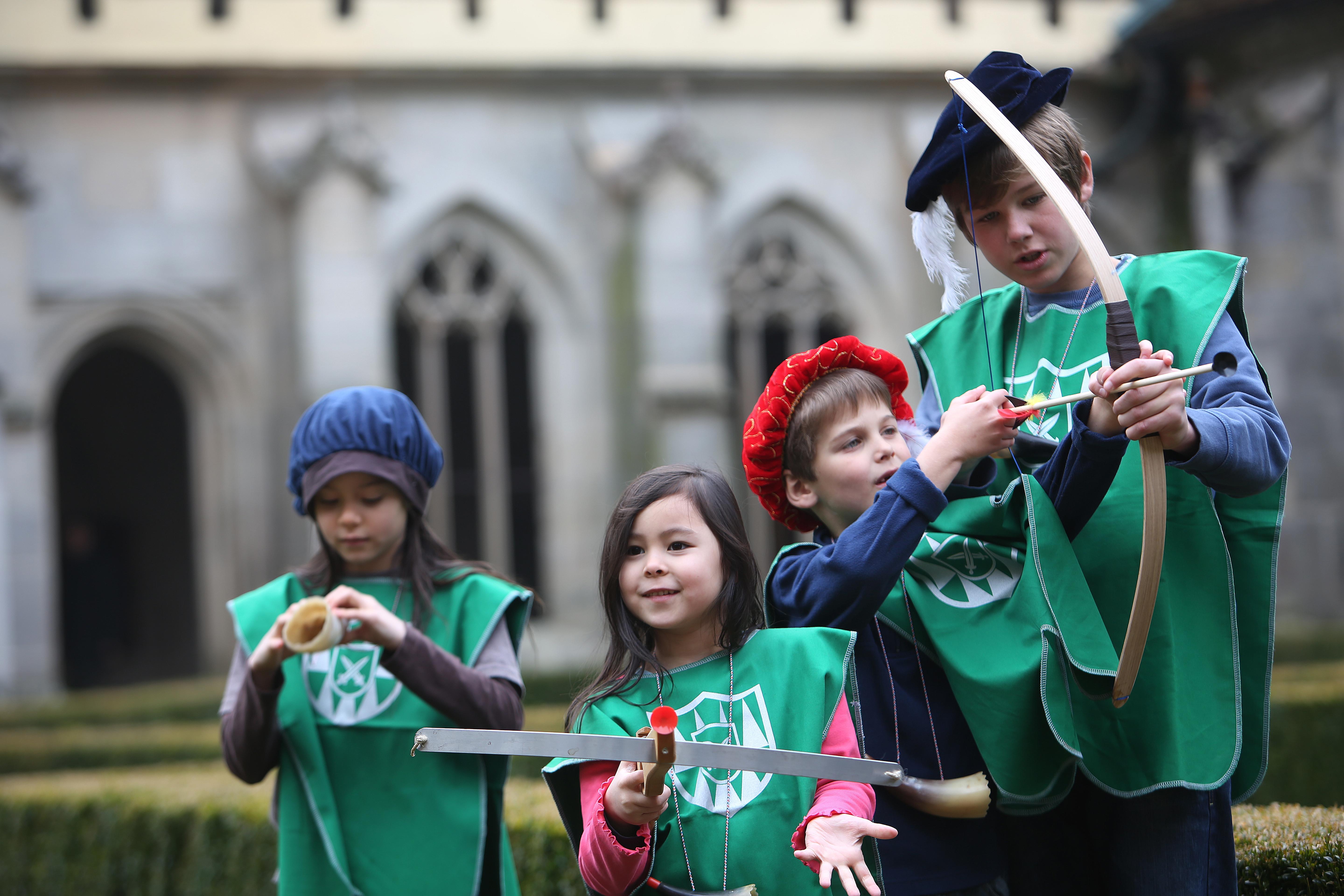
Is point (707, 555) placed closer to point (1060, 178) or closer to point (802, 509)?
point (802, 509)

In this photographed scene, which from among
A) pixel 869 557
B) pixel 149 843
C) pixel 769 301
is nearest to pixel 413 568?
pixel 869 557

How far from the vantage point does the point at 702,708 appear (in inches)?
76.5

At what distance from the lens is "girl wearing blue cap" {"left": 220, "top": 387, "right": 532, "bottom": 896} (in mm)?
2438

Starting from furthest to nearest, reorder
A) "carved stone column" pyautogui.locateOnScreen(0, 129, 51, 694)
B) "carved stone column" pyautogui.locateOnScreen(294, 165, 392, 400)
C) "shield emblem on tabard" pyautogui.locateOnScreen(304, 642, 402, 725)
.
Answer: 1. "carved stone column" pyautogui.locateOnScreen(294, 165, 392, 400)
2. "carved stone column" pyautogui.locateOnScreen(0, 129, 51, 694)
3. "shield emblem on tabard" pyautogui.locateOnScreen(304, 642, 402, 725)

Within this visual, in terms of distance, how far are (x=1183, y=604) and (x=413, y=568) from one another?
60.1 inches

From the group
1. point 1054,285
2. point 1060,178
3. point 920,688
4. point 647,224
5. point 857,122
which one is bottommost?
point 920,688

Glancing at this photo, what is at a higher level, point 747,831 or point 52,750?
point 747,831

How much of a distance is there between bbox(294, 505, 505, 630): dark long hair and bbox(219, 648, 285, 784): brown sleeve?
244mm

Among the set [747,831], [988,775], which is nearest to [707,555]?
[747,831]

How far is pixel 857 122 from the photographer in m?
11.5

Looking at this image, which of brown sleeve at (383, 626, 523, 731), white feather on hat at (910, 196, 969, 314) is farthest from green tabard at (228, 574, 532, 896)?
white feather on hat at (910, 196, 969, 314)

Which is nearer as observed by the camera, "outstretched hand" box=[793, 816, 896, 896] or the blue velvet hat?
"outstretched hand" box=[793, 816, 896, 896]

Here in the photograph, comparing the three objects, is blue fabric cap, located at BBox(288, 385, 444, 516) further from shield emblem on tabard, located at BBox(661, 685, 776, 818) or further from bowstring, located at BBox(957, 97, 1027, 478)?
bowstring, located at BBox(957, 97, 1027, 478)

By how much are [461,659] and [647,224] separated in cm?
854
